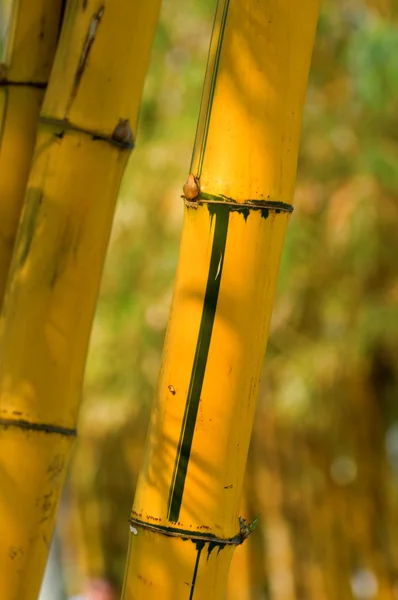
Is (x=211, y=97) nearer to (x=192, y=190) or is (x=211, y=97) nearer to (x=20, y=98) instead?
(x=192, y=190)

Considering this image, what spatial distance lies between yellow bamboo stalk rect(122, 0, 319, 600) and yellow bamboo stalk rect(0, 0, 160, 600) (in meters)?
0.13

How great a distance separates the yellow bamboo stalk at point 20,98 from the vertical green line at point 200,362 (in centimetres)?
29

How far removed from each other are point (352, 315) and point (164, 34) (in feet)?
3.47

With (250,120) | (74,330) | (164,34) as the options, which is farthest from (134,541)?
(164,34)

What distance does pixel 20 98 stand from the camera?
3.04ft

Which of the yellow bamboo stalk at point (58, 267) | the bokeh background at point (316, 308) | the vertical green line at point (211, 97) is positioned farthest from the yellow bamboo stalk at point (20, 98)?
the bokeh background at point (316, 308)

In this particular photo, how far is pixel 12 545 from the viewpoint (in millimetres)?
818

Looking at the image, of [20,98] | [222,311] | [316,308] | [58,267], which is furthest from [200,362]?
[316,308]

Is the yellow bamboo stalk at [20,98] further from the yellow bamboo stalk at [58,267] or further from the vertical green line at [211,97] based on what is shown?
the vertical green line at [211,97]

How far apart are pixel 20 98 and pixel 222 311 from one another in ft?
1.14

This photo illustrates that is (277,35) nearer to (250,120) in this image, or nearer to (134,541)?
(250,120)

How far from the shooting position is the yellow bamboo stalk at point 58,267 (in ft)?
2.70

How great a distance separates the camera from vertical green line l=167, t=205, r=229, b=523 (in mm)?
719

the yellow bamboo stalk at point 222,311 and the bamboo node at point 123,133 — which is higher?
the bamboo node at point 123,133
